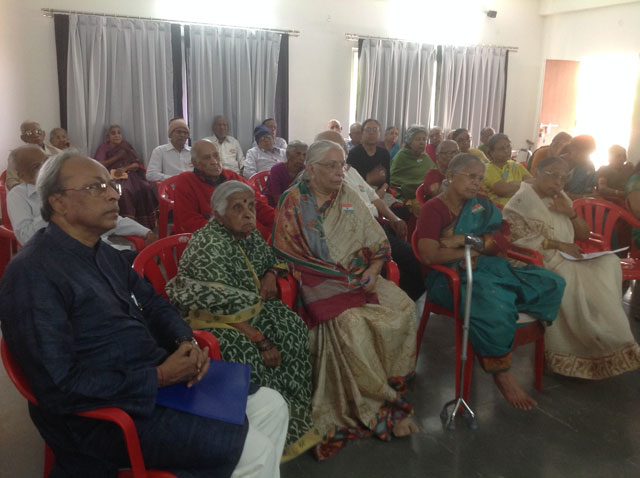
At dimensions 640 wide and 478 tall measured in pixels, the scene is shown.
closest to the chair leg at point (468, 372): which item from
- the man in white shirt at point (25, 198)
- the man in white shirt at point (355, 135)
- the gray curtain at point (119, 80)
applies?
the man in white shirt at point (25, 198)

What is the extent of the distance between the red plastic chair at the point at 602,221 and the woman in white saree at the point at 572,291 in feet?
1.70

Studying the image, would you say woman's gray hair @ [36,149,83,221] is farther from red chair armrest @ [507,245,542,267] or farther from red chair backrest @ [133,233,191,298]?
red chair armrest @ [507,245,542,267]

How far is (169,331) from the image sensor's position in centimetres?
169

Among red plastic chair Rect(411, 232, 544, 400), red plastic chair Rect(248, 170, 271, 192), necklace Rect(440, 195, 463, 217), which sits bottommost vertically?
red plastic chair Rect(411, 232, 544, 400)

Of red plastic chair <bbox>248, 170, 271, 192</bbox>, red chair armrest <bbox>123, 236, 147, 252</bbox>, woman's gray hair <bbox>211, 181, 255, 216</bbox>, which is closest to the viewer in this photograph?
woman's gray hair <bbox>211, 181, 255, 216</bbox>

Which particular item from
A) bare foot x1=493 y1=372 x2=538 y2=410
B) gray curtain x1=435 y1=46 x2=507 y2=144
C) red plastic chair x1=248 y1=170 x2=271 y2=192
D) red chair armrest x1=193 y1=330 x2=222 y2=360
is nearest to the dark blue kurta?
red chair armrest x1=193 y1=330 x2=222 y2=360

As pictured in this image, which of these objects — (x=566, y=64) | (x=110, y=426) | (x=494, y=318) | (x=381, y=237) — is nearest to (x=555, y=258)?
(x=494, y=318)

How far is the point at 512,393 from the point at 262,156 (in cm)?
422

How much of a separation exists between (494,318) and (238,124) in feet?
15.5

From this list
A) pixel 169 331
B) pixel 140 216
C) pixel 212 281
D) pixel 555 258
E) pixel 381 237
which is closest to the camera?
pixel 169 331

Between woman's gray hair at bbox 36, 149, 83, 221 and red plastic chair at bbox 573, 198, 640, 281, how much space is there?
9.94 ft

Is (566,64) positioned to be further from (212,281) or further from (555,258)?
(212,281)

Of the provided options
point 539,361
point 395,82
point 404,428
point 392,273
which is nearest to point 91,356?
point 404,428

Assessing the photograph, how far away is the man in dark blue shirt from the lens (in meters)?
1.28
